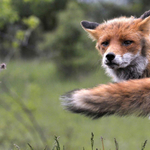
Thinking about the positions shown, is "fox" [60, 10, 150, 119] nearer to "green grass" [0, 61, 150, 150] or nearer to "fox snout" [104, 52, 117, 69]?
"fox snout" [104, 52, 117, 69]

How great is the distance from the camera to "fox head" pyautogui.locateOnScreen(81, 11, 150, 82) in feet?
16.7

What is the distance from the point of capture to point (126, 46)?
519cm

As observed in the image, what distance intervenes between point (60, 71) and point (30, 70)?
4.99m

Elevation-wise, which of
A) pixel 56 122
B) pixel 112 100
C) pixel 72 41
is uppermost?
pixel 72 41

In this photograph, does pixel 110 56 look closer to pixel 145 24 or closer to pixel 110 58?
pixel 110 58

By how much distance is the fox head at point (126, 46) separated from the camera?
5.08m

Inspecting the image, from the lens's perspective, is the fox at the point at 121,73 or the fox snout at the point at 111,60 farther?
the fox snout at the point at 111,60

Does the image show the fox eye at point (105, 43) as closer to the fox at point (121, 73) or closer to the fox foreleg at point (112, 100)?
the fox at point (121, 73)

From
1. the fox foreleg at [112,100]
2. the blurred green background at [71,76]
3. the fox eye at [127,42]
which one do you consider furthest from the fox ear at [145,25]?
the blurred green background at [71,76]

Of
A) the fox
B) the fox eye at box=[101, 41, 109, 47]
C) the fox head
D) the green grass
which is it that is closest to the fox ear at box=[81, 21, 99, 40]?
the fox

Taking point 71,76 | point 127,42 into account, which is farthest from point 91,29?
point 71,76

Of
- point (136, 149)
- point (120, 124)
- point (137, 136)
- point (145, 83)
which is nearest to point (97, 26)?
point (145, 83)

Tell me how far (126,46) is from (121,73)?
51 centimetres

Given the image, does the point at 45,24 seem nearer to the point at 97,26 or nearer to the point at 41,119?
the point at 41,119
